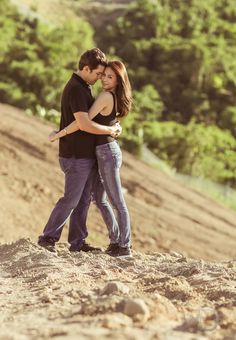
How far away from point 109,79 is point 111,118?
0.31m

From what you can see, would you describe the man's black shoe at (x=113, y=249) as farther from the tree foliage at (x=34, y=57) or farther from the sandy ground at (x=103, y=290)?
the tree foliage at (x=34, y=57)

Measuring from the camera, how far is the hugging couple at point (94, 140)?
6184mm

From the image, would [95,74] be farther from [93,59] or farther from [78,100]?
[78,100]

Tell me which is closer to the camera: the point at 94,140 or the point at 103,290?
the point at 103,290

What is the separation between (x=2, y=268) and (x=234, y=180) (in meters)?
18.7

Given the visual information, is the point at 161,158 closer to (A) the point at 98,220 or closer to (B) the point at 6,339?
(A) the point at 98,220

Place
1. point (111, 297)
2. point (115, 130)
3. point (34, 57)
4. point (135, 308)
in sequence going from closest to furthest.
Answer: point (135, 308)
point (111, 297)
point (115, 130)
point (34, 57)

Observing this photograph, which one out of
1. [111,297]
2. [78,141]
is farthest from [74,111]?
[111,297]

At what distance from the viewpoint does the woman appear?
243 inches

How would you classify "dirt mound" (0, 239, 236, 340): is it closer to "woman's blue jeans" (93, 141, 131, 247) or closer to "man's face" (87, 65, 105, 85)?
"woman's blue jeans" (93, 141, 131, 247)

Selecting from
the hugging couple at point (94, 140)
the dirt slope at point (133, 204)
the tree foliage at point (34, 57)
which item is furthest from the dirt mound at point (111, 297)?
the tree foliage at point (34, 57)

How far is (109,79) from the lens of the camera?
6.18 metres

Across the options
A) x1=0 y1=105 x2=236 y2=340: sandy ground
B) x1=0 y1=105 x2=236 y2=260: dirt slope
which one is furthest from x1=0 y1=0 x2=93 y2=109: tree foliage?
x1=0 y1=105 x2=236 y2=340: sandy ground

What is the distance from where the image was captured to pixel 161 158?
21.8 meters
